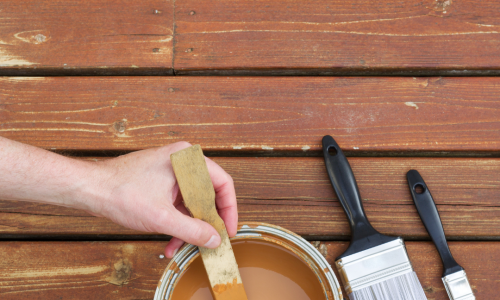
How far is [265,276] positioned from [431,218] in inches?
17.0

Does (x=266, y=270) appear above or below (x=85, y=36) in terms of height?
below

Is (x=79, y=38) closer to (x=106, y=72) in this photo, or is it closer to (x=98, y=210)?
(x=106, y=72)

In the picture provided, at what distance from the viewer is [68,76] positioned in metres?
0.89

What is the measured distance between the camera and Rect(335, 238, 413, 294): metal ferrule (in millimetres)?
735

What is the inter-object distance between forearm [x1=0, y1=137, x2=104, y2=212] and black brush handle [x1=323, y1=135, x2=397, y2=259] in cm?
52

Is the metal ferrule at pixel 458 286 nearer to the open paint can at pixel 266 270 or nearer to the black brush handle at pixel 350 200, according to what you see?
the black brush handle at pixel 350 200

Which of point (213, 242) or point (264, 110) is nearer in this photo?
point (213, 242)

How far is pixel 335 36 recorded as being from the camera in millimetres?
906

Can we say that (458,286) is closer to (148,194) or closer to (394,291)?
(394,291)

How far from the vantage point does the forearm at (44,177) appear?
0.65 meters

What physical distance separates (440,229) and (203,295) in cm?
57

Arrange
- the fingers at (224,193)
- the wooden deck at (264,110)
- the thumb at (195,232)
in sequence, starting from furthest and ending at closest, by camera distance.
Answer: the wooden deck at (264,110)
the fingers at (224,193)
the thumb at (195,232)

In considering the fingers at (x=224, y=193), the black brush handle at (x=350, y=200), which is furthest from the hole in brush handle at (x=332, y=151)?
the fingers at (x=224, y=193)

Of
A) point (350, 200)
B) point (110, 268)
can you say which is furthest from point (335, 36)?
point (110, 268)
